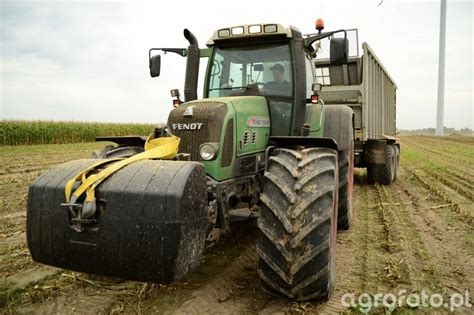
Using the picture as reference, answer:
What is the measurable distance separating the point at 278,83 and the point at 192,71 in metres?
1.14

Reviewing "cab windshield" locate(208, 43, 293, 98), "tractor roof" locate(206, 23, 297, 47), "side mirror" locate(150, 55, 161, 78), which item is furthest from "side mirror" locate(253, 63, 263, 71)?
"side mirror" locate(150, 55, 161, 78)

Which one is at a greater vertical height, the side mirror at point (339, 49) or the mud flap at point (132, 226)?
the side mirror at point (339, 49)

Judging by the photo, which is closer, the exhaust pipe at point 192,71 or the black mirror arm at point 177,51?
the exhaust pipe at point 192,71

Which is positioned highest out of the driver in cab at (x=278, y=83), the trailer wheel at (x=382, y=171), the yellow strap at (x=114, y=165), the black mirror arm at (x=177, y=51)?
the black mirror arm at (x=177, y=51)

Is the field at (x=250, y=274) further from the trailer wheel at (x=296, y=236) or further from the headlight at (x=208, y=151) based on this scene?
the headlight at (x=208, y=151)

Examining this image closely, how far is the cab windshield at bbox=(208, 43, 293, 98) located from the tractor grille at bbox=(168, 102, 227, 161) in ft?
3.03

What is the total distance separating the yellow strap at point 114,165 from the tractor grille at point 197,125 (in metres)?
0.19

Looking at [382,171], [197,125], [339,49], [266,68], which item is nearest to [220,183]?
[197,125]

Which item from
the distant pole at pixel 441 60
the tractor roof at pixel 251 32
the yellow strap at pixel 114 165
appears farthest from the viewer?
the distant pole at pixel 441 60

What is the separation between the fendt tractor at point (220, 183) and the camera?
268cm

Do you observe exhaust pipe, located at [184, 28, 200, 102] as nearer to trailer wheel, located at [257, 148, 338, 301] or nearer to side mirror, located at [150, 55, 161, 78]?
side mirror, located at [150, 55, 161, 78]

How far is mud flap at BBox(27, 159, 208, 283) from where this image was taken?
103 inches

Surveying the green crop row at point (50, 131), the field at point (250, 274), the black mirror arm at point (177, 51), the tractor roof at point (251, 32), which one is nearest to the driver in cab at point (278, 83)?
the tractor roof at point (251, 32)

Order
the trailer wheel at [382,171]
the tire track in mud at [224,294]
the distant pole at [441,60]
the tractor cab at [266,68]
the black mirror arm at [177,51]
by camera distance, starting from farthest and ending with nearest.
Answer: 1. the distant pole at [441,60]
2. the trailer wheel at [382,171]
3. the black mirror arm at [177,51]
4. the tractor cab at [266,68]
5. the tire track in mud at [224,294]
